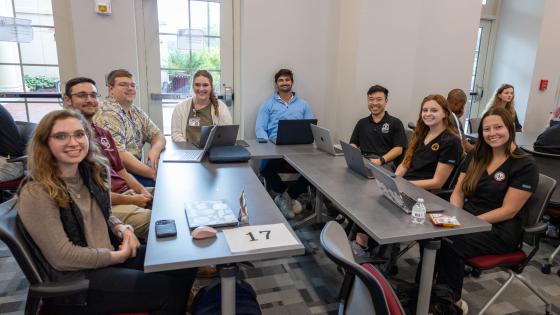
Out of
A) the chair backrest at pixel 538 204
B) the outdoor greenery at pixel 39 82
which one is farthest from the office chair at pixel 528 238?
the outdoor greenery at pixel 39 82

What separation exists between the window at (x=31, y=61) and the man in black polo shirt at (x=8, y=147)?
32.0 inches

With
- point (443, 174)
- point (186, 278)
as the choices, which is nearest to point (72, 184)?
point (186, 278)

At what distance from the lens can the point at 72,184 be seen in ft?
4.96

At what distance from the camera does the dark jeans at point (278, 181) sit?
3.51m

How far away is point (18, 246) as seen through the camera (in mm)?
1232

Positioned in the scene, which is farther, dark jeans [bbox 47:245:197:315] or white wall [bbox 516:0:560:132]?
white wall [bbox 516:0:560:132]

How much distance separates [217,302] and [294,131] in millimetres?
1917

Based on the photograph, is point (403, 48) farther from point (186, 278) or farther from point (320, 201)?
point (186, 278)

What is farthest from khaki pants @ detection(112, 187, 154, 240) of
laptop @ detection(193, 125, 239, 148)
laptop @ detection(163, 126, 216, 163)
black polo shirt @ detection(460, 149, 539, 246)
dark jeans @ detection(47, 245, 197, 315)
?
black polo shirt @ detection(460, 149, 539, 246)

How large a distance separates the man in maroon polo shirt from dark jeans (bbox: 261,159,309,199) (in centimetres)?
140

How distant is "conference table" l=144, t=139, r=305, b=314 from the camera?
4.31 feet

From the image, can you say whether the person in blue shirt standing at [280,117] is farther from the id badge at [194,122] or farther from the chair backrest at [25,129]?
the chair backrest at [25,129]

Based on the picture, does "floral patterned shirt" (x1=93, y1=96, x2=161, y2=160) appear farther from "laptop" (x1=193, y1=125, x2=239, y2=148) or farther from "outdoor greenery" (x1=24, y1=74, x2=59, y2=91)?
"outdoor greenery" (x1=24, y1=74, x2=59, y2=91)

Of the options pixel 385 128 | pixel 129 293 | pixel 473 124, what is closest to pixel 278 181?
pixel 385 128
